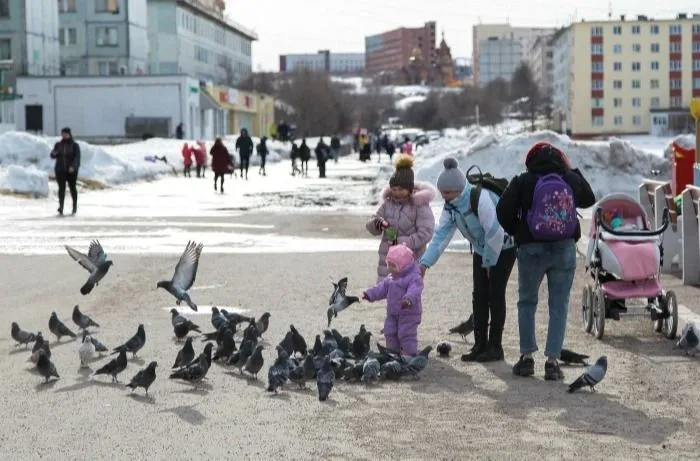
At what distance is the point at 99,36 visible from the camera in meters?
98.2

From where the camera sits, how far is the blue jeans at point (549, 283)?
908 cm

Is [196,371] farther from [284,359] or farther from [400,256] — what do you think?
[400,256]

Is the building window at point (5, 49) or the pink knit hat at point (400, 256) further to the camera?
the building window at point (5, 49)

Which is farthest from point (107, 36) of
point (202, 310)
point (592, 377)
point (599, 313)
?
point (592, 377)

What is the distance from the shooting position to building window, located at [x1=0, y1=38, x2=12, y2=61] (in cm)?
8344

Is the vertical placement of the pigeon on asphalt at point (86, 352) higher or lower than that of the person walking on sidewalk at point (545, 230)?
lower

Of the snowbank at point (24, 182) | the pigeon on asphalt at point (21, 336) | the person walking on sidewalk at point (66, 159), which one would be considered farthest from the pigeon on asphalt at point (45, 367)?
the snowbank at point (24, 182)

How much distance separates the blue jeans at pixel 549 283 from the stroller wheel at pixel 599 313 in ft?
5.35

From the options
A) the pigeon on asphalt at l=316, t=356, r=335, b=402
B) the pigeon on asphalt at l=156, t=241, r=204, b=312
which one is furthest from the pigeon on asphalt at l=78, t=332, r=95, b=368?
the pigeon on asphalt at l=316, t=356, r=335, b=402

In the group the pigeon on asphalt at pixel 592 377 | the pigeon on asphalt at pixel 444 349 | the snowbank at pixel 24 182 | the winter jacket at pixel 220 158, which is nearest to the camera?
the pigeon on asphalt at pixel 592 377

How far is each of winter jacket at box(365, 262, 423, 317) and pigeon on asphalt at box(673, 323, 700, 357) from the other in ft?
6.24

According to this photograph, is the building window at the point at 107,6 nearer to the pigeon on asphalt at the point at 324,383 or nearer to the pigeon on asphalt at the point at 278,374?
the pigeon on asphalt at the point at 278,374

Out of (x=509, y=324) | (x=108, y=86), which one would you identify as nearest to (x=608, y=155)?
(x=509, y=324)

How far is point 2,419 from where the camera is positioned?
7941mm
